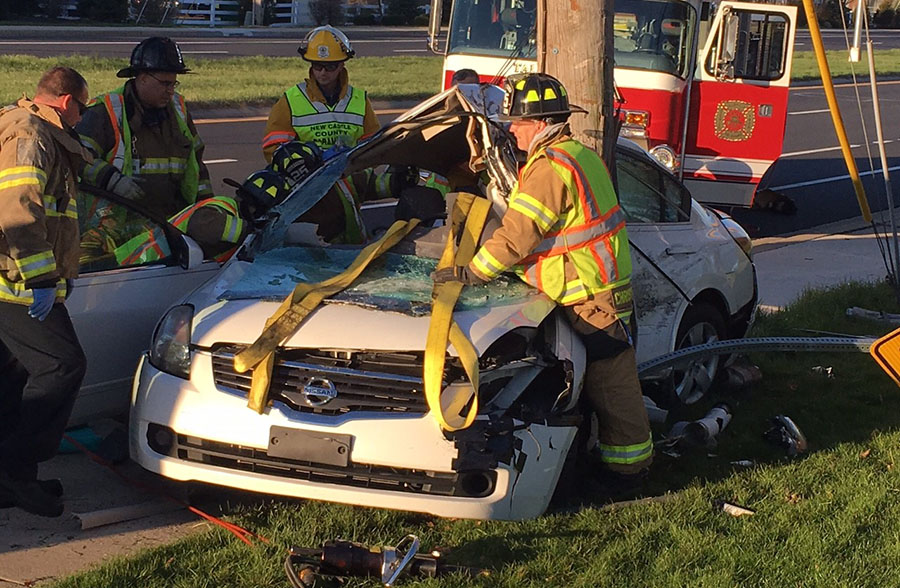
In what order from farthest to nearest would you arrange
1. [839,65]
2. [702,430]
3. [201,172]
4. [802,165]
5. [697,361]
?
[839,65], [802,165], [201,172], [697,361], [702,430]

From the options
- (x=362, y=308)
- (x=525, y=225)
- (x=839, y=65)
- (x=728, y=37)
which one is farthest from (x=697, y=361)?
(x=839, y=65)

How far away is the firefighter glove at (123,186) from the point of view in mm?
6027

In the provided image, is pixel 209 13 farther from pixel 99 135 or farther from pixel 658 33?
pixel 99 135

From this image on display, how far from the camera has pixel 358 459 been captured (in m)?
4.35

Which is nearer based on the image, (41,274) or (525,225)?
(41,274)

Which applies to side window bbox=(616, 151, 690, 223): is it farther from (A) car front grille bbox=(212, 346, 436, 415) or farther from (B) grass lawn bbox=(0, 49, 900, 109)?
(B) grass lawn bbox=(0, 49, 900, 109)

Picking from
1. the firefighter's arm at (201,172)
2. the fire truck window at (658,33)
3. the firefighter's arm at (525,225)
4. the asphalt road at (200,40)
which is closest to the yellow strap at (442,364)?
the firefighter's arm at (525,225)

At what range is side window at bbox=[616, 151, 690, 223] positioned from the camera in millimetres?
6348

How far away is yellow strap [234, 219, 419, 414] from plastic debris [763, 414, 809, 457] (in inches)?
92.4

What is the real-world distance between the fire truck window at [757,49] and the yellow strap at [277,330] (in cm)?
667

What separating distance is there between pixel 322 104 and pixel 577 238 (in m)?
2.89

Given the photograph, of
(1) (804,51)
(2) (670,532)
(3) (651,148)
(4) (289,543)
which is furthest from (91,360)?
(1) (804,51)

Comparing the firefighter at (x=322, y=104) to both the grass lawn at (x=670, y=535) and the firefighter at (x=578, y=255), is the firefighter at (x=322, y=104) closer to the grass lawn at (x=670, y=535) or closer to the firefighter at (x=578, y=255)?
the firefighter at (x=578, y=255)

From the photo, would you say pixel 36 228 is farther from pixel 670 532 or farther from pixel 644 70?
pixel 644 70
